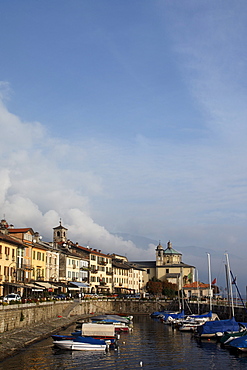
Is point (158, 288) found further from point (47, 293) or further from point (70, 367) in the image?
point (70, 367)

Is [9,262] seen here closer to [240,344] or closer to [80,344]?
[80,344]

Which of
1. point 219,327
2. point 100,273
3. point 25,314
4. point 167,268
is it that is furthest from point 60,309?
point 167,268

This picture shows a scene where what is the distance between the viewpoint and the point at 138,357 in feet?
150

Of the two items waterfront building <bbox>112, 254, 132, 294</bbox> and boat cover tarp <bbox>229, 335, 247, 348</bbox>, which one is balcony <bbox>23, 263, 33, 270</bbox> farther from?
waterfront building <bbox>112, 254, 132, 294</bbox>

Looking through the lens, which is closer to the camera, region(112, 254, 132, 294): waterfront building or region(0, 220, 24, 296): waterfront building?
region(0, 220, 24, 296): waterfront building

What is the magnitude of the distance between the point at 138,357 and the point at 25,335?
47.8 feet

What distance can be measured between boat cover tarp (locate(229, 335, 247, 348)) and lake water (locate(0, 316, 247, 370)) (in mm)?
1193

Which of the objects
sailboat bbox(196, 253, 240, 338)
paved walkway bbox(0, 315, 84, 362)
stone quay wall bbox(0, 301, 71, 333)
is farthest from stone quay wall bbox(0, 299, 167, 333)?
sailboat bbox(196, 253, 240, 338)

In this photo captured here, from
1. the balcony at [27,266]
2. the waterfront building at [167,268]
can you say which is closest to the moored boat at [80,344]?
the balcony at [27,266]

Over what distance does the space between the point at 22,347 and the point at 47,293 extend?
40678mm

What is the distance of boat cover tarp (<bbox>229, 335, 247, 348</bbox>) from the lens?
48562 millimetres

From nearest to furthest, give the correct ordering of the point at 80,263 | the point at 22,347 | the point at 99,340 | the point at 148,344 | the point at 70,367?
1. the point at 70,367
2. the point at 22,347
3. the point at 99,340
4. the point at 148,344
5. the point at 80,263

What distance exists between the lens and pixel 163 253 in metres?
191

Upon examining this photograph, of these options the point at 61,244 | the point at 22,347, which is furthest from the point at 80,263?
the point at 22,347
